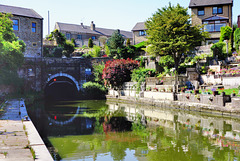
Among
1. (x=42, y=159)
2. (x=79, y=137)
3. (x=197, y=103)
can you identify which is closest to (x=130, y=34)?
(x=197, y=103)

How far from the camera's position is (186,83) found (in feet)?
71.8

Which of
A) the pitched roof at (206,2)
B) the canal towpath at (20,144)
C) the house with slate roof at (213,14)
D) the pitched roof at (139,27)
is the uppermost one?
Result: the pitched roof at (139,27)

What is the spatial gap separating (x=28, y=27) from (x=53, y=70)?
8.13m

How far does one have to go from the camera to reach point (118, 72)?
2897 centimetres

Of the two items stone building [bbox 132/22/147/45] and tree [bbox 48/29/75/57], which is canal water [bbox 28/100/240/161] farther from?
stone building [bbox 132/22/147/45]

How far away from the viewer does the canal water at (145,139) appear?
8.39m

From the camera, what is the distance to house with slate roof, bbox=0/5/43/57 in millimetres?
35469

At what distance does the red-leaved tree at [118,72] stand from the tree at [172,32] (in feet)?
16.5

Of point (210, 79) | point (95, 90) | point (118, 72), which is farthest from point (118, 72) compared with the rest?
point (210, 79)

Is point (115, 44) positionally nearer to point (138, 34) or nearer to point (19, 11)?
point (19, 11)

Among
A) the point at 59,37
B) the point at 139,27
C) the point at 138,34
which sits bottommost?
the point at 59,37

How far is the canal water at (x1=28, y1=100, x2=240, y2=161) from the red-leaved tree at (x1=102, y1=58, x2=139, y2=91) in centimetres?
1334

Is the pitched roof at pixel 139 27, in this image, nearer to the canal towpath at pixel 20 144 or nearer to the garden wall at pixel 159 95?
the garden wall at pixel 159 95

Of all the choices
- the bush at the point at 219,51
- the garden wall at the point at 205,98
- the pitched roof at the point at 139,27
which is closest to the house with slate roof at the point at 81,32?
the pitched roof at the point at 139,27
